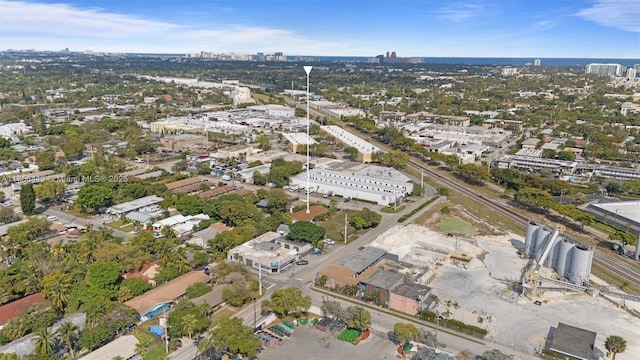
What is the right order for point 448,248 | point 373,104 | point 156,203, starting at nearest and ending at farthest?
point 448,248 < point 156,203 < point 373,104

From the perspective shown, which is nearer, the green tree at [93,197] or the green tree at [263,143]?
the green tree at [93,197]

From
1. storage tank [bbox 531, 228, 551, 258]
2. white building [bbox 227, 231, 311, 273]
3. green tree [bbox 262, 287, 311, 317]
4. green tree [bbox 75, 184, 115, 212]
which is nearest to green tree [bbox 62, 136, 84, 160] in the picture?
green tree [bbox 75, 184, 115, 212]

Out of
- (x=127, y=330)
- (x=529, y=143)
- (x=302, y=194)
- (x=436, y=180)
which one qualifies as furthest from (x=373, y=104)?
(x=127, y=330)

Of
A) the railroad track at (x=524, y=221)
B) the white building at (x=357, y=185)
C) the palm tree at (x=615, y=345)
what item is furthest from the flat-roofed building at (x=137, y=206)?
the palm tree at (x=615, y=345)

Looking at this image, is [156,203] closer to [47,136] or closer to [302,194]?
[302,194]

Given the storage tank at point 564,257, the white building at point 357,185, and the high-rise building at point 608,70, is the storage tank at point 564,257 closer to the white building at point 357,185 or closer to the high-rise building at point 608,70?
the white building at point 357,185

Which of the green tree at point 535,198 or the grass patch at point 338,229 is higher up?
the green tree at point 535,198

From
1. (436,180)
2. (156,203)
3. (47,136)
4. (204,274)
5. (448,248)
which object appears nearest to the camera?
(204,274)
